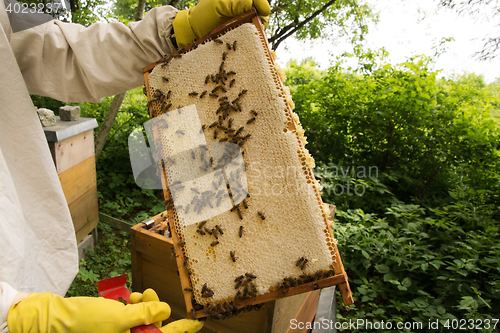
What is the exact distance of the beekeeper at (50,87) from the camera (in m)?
1.33

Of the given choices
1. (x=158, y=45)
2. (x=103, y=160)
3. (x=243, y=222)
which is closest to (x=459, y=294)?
(x=243, y=222)

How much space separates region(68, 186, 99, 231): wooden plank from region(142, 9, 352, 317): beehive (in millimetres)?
2452

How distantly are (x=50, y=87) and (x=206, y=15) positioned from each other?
98 cm

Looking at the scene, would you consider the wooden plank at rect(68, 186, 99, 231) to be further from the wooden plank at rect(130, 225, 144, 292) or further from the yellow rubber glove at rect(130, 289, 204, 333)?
the yellow rubber glove at rect(130, 289, 204, 333)

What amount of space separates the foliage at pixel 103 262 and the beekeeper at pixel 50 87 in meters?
1.81

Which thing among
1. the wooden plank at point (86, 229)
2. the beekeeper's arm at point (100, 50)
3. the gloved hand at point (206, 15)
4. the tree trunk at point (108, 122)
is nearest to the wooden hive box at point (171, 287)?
the beekeeper's arm at point (100, 50)

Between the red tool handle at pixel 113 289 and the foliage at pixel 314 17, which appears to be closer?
the red tool handle at pixel 113 289

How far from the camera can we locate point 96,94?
1.74 m

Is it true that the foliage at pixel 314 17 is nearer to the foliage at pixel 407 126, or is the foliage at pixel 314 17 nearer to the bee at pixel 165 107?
the foliage at pixel 407 126

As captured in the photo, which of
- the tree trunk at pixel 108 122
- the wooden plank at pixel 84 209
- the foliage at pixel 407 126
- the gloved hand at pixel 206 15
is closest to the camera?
the gloved hand at pixel 206 15

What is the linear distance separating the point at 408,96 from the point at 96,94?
13.9 ft

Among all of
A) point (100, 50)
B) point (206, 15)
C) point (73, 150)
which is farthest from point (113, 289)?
point (73, 150)

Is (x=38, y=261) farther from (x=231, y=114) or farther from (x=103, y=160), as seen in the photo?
(x=103, y=160)

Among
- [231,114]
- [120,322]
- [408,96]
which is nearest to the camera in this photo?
[120,322]
